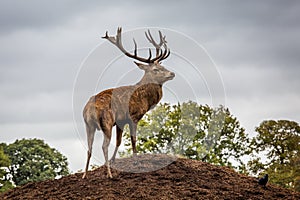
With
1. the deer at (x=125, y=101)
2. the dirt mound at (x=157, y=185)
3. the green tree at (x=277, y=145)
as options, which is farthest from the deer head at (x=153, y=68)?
the green tree at (x=277, y=145)

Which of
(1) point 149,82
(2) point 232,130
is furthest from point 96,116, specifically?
(2) point 232,130

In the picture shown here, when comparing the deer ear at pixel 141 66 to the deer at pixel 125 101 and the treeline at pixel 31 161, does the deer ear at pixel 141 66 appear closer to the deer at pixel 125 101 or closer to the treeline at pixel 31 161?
the deer at pixel 125 101

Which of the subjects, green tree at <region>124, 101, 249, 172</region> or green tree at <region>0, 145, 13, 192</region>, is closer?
green tree at <region>124, 101, 249, 172</region>

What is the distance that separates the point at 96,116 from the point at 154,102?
5.71ft

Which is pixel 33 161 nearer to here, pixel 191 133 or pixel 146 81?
pixel 191 133

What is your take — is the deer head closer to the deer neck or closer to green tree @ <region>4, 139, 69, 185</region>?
the deer neck

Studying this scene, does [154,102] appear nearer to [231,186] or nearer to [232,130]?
[231,186]

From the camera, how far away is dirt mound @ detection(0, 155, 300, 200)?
13.8m

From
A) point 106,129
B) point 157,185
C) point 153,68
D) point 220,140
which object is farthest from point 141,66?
point 220,140

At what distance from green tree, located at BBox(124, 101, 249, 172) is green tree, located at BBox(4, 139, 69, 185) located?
8038 millimetres

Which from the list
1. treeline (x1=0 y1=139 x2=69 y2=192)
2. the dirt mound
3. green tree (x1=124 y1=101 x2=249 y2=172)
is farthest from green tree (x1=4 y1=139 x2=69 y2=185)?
the dirt mound

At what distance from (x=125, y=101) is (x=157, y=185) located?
2155mm

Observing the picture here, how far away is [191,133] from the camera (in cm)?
2239

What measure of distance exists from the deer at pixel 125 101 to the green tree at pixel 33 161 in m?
22.2
